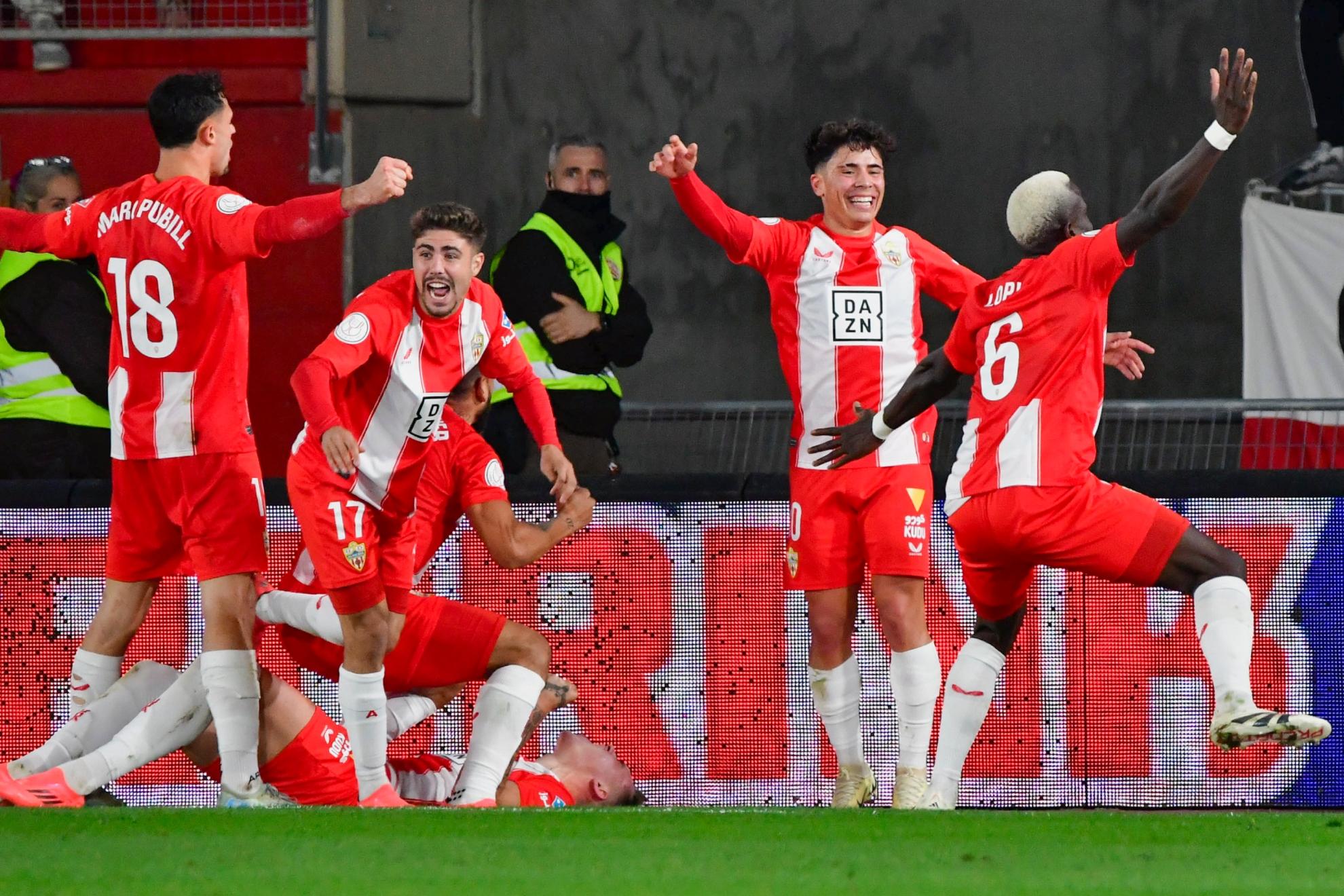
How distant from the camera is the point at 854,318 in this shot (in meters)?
6.38

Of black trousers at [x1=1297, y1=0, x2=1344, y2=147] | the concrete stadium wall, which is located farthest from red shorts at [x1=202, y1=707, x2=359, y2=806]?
black trousers at [x1=1297, y1=0, x2=1344, y2=147]

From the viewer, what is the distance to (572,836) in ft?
15.4

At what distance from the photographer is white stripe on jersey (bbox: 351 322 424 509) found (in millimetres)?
5996

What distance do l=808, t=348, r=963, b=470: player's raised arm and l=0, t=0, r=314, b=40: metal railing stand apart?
4905 mm

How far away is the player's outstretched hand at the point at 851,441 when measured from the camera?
5.83 meters

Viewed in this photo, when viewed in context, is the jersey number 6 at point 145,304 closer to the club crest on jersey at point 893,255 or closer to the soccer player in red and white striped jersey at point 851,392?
the soccer player in red and white striped jersey at point 851,392

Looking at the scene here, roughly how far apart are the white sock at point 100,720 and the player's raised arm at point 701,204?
7.53 feet

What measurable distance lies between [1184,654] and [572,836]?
291cm

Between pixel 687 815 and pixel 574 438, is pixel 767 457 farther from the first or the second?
pixel 687 815

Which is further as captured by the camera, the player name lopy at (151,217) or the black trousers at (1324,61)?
the black trousers at (1324,61)

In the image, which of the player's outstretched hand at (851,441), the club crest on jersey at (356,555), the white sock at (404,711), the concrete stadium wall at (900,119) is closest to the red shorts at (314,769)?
the white sock at (404,711)

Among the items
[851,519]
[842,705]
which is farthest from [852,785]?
[851,519]

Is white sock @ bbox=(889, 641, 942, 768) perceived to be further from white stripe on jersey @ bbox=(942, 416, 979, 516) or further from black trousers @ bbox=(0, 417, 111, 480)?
black trousers @ bbox=(0, 417, 111, 480)

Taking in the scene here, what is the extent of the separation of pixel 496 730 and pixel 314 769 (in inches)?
24.9
